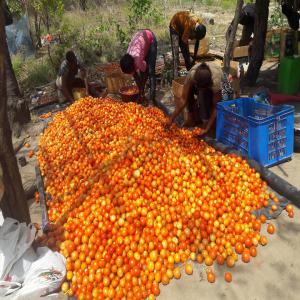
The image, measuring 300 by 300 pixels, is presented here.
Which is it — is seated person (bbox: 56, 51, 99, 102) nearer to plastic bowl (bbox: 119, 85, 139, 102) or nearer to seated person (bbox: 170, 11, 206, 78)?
plastic bowl (bbox: 119, 85, 139, 102)

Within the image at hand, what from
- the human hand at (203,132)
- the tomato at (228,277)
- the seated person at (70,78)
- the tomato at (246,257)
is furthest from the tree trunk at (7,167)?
the seated person at (70,78)

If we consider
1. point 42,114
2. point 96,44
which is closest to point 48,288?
point 42,114

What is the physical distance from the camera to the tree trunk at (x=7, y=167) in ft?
8.96

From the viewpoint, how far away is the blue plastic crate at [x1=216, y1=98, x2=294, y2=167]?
164 inches

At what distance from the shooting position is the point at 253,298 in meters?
2.81

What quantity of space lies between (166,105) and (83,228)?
4270mm

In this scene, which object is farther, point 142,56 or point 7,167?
point 142,56

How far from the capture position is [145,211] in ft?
11.2

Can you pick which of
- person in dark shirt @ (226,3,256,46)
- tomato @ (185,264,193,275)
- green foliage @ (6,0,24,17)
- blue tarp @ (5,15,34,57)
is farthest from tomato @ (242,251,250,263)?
green foliage @ (6,0,24,17)

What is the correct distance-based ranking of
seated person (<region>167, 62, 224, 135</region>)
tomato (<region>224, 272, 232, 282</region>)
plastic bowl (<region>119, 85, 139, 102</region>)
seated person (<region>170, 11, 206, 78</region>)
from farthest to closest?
seated person (<region>170, 11, 206, 78</region>), plastic bowl (<region>119, 85, 139, 102</region>), seated person (<region>167, 62, 224, 135</region>), tomato (<region>224, 272, 232, 282</region>)

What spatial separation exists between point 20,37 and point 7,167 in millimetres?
11673

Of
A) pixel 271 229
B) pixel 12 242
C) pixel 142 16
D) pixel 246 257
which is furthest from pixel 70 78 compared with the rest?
pixel 142 16

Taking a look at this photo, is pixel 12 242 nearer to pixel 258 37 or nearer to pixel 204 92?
pixel 204 92

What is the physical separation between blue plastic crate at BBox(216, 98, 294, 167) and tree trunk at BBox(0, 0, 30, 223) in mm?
2787
